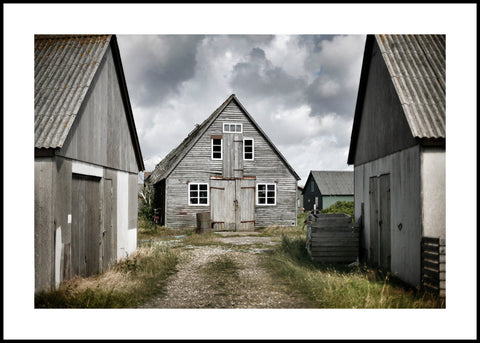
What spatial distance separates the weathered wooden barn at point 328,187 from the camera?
49.4m

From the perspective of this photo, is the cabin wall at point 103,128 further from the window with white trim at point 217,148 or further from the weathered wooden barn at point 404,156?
the window with white trim at point 217,148

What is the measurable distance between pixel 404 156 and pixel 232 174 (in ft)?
49.0

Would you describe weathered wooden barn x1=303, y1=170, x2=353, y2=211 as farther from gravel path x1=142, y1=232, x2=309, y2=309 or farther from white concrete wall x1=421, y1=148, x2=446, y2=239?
Answer: white concrete wall x1=421, y1=148, x2=446, y2=239

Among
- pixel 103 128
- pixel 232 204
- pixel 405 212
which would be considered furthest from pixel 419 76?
pixel 232 204

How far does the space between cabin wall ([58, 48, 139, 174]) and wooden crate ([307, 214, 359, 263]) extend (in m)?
5.70

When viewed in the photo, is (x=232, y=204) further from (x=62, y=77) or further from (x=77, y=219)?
(x=62, y=77)

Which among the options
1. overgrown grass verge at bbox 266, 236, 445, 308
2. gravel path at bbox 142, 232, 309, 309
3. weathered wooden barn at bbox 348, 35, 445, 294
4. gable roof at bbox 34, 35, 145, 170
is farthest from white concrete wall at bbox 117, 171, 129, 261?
weathered wooden barn at bbox 348, 35, 445, 294

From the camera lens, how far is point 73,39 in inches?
352

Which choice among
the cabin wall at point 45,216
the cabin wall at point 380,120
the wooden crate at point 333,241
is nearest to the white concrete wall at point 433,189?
the cabin wall at point 380,120

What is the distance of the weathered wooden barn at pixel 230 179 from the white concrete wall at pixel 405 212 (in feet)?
43.5

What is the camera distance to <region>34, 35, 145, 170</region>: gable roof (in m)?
6.79

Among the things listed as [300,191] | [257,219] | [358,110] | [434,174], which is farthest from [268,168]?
[300,191]

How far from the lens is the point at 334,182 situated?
50.9 metres

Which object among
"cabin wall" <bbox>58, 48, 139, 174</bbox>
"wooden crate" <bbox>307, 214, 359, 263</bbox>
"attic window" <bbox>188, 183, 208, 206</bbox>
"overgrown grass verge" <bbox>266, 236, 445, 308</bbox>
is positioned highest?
"cabin wall" <bbox>58, 48, 139, 174</bbox>
